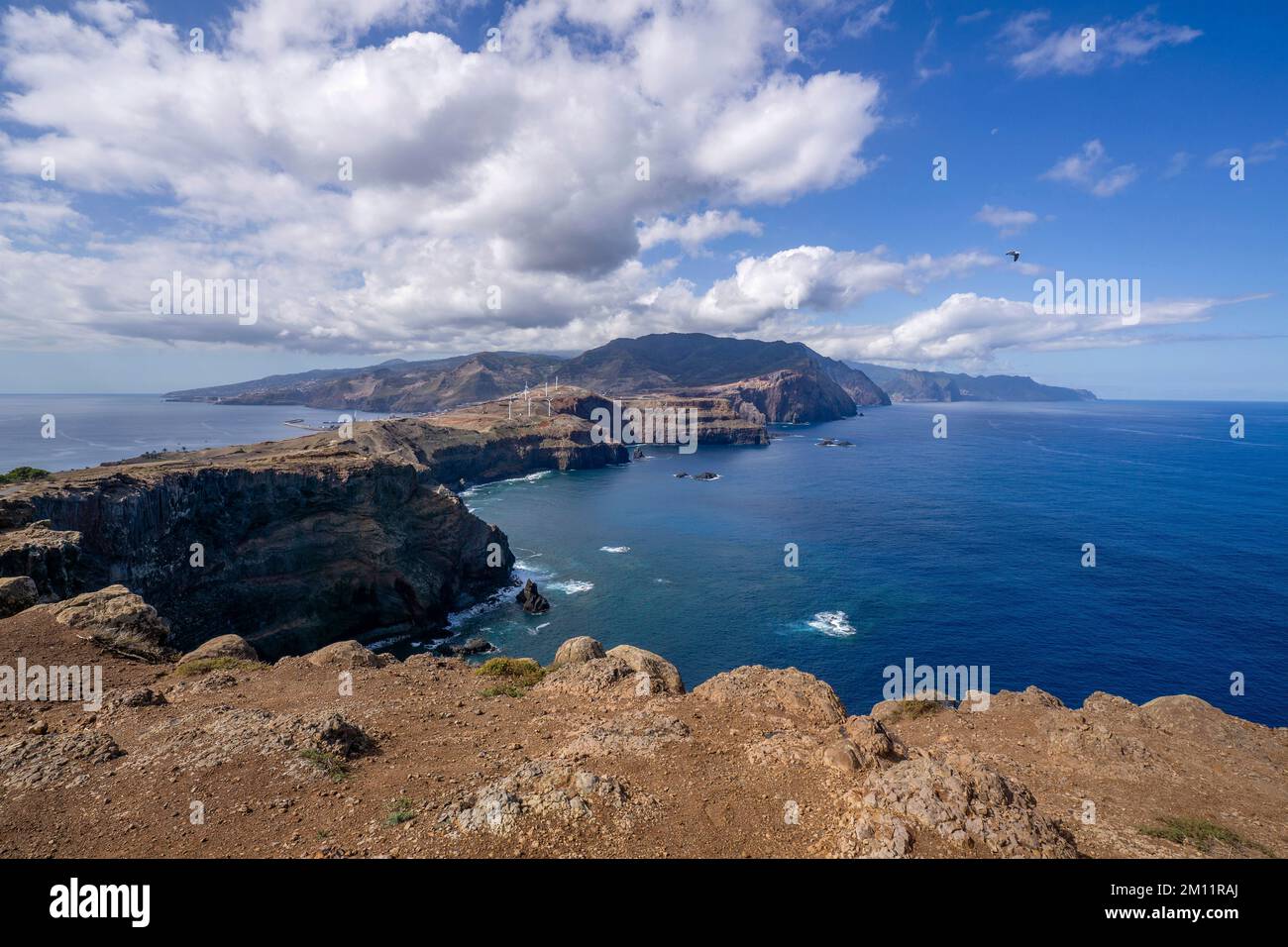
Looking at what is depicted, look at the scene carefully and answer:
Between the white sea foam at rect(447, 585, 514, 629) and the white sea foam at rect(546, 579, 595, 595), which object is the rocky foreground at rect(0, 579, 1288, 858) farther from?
the white sea foam at rect(546, 579, 595, 595)

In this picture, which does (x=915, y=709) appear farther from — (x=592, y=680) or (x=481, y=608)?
(x=481, y=608)

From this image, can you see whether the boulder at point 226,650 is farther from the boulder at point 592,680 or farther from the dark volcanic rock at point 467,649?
the dark volcanic rock at point 467,649

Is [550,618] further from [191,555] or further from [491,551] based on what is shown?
[191,555]

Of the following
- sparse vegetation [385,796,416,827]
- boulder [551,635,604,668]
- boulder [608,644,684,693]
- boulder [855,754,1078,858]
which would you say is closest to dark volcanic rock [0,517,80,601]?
boulder [551,635,604,668]

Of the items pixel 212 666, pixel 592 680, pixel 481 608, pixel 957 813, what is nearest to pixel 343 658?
pixel 212 666

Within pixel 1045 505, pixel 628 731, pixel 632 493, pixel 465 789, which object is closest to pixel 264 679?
pixel 465 789

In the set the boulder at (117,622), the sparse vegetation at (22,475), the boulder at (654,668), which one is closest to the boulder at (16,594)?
the boulder at (117,622)
